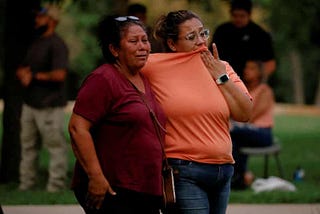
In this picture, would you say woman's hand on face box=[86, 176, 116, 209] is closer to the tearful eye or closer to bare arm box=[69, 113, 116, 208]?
bare arm box=[69, 113, 116, 208]

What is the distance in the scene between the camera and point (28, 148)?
11.4m

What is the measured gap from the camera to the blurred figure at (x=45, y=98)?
1105 cm

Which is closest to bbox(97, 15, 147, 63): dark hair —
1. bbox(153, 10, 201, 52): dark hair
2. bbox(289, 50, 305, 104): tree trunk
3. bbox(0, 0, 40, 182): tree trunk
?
bbox(153, 10, 201, 52): dark hair

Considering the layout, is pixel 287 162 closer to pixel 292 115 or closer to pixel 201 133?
pixel 201 133

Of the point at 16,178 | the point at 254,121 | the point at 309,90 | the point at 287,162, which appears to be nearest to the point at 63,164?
the point at 16,178

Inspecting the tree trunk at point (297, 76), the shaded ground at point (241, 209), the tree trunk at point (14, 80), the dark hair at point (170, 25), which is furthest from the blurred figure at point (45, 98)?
the tree trunk at point (297, 76)

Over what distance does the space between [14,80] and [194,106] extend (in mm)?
7658

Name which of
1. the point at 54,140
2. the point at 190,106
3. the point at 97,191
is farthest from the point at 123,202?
the point at 54,140

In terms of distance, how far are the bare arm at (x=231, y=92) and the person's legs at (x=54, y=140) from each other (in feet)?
19.2

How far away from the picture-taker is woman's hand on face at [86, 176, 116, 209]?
5.07m

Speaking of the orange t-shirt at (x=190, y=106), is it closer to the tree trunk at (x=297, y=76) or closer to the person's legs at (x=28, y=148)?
the person's legs at (x=28, y=148)

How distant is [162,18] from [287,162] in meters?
10.8

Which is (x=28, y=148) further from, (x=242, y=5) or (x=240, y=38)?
(x=242, y=5)

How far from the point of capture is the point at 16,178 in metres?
12.6
